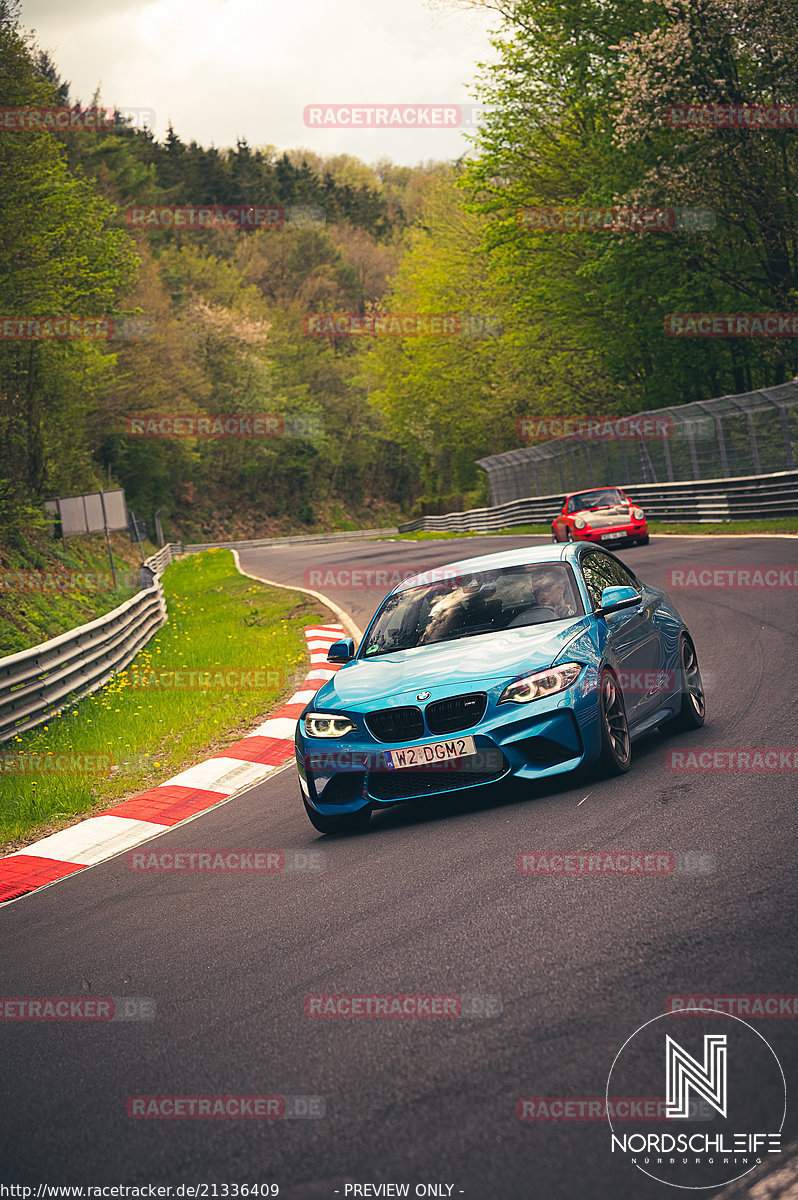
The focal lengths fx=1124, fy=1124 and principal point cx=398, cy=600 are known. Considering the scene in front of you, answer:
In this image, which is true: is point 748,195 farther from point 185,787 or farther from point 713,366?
point 185,787

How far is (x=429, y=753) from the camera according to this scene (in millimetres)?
6531

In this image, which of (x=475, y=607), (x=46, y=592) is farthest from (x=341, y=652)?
(x=46, y=592)

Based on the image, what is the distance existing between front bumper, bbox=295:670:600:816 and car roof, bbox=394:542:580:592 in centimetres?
147

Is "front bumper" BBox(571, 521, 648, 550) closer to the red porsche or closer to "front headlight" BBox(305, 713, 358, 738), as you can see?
the red porsche

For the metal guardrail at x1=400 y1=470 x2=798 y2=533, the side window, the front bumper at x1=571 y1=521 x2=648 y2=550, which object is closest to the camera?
the side window

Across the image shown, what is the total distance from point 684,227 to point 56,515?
62.8 feet

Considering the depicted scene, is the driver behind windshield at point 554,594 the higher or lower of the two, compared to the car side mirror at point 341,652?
higher

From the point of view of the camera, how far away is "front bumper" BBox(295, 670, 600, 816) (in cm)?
644

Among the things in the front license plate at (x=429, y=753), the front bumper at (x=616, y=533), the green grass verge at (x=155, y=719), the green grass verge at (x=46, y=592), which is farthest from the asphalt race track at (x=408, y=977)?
the front bumper at (x=616, y=533)

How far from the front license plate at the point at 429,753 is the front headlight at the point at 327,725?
1.09ft

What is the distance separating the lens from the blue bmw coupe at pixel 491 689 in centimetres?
649

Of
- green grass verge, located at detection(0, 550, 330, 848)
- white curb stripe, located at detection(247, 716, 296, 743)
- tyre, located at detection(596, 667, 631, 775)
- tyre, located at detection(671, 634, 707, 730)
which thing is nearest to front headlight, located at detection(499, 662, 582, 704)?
tyre, located at detection(596, 667, 631, 775)

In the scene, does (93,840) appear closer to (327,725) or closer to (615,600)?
(327,725)

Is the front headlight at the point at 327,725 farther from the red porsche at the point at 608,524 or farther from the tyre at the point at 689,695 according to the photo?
the red porsche at the point at 608,524
